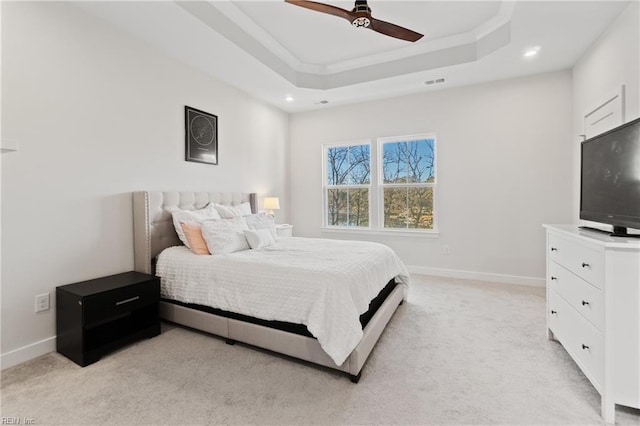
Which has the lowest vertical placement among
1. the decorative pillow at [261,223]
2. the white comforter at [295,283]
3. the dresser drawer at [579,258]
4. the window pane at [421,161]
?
the white comforter at [295,283]

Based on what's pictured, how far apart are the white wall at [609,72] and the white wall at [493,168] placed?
17 cm

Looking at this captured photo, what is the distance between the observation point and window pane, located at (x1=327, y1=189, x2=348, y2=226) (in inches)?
207

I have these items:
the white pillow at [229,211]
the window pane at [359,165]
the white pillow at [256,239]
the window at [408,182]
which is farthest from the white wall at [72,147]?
the window at [408,182]

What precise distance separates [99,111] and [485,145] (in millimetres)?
4554

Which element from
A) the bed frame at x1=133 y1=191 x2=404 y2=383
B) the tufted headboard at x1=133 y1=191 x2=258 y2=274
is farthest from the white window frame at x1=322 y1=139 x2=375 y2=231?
the tufted headboard at x1=133 y1=191 x2=258 y2=274

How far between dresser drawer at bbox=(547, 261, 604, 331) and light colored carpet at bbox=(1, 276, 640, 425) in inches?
18.6

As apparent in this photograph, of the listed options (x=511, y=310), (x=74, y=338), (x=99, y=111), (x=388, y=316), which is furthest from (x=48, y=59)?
(x=511, y=310)

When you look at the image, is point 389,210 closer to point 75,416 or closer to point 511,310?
point 511,310

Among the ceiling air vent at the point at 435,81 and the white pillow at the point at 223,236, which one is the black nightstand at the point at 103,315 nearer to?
the white pillow at the point at 223,236

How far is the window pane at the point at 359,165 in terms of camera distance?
504 cm

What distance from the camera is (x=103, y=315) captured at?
2188 millimetres

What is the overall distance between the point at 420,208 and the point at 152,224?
368 cm

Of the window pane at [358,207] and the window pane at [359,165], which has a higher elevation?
the window pane at [359,165]

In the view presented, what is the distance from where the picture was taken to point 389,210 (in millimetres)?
4883
